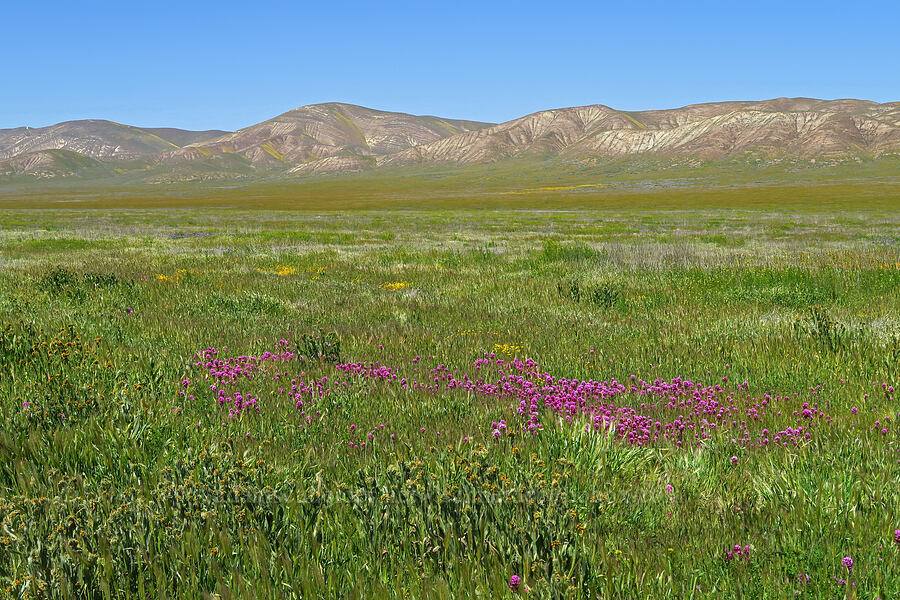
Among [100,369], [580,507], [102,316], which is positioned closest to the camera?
[580,507]

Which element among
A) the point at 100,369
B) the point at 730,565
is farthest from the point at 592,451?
the point at 100,369

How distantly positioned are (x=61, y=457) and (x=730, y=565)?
3679 mm

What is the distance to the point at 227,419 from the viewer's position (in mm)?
4215

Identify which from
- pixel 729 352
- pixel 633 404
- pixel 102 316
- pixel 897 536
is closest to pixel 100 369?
pixel 102 316

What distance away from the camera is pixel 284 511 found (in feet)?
8.67

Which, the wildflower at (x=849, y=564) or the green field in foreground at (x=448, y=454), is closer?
the wildflower at (x=849, y=564)

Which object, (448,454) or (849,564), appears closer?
(849,564)

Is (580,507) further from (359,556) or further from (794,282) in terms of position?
(794,282)

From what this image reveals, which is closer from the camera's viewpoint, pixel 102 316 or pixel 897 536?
pixel 897 536

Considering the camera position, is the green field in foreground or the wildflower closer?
the wildflower

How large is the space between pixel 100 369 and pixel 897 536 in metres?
5.89

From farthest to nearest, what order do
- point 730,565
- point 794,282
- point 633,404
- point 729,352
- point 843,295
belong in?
point 794,282
point 843,295
point 729,352
point 633,404
point 730,565

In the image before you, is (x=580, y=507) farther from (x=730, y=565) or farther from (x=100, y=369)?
(x=100, y=369)

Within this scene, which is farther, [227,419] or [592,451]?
[227,419]
